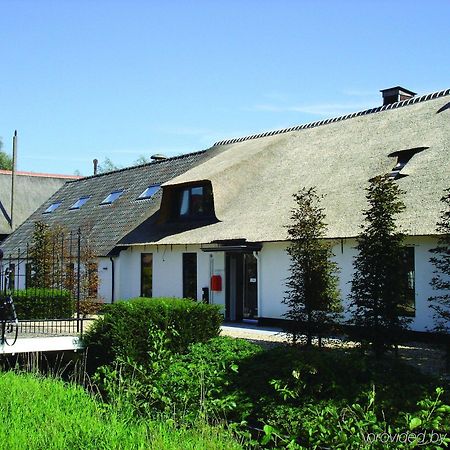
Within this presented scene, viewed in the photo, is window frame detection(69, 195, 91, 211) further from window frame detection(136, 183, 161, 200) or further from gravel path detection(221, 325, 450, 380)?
gravel path detection(221, 325, 450, 380)

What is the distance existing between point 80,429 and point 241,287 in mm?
14739

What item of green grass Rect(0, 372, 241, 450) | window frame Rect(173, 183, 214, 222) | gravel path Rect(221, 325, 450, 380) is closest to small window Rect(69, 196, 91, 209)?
window frame Rect(173, 183, 214, 222)

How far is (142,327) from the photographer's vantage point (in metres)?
11.0

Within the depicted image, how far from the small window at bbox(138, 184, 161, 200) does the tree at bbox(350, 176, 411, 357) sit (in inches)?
643

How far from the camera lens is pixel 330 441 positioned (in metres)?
5.73

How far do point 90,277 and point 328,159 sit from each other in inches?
385

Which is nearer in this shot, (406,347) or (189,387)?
(189,387)

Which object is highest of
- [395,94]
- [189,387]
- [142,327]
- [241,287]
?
[395,94]

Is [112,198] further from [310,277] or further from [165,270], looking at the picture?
[310,277]

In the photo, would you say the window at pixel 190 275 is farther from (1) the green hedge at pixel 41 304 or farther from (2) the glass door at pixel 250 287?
(1) the green hedge at pixel 41 304

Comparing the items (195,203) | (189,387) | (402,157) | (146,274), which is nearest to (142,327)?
(189,387)

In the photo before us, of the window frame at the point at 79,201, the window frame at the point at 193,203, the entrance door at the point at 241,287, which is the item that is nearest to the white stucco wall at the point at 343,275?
the entrance door at the point at 241,287

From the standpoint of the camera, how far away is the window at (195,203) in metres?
22.8

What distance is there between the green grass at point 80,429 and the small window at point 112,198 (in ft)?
72.7
